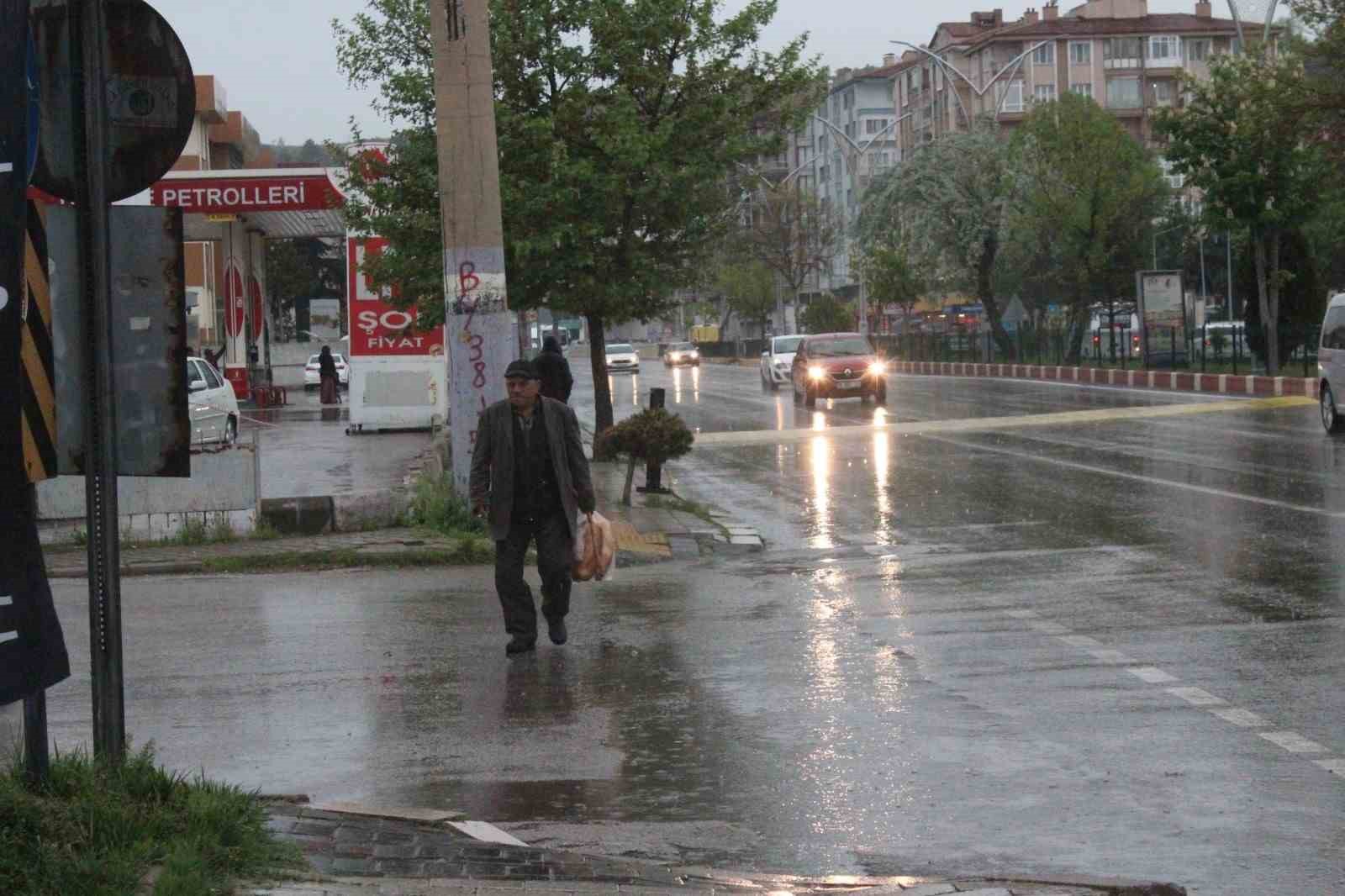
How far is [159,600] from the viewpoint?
520 inches

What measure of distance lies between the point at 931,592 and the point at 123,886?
8.71m

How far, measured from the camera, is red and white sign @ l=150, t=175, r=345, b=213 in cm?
3597

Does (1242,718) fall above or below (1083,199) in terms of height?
below

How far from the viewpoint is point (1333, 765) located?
23.9ft

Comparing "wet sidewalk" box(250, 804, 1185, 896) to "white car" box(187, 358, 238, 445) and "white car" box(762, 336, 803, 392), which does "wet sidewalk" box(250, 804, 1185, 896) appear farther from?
"white car" box(762, 336, 803, 392)

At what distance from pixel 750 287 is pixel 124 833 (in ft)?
411

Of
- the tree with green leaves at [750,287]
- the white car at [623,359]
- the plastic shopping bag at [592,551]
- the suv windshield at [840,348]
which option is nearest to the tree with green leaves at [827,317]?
the white car at [623,359]

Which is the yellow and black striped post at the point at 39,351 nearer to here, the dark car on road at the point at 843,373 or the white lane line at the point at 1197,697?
the white lane line at the point at 1197,697

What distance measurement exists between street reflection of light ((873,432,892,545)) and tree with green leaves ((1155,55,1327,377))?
17.0 meters

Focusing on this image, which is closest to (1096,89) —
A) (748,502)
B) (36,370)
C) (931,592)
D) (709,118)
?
(709,118)

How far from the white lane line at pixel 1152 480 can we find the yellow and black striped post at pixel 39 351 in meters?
13.0

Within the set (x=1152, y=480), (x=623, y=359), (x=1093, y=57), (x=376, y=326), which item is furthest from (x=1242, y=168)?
(x=1093, y=57)

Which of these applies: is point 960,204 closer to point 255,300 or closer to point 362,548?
point 255,300

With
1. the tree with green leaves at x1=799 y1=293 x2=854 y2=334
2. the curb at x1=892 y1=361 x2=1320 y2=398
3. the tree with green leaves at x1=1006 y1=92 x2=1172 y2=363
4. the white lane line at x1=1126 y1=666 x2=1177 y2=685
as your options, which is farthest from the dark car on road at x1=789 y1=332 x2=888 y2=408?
the tree with green leaves at x1=799 y1=293 x2=854 y2=334
